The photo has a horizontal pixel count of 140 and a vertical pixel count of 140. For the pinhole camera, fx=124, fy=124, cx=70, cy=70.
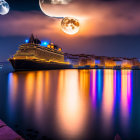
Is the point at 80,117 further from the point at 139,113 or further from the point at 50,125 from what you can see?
the point at 139,113

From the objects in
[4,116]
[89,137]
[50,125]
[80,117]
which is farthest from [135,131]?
[4,116]

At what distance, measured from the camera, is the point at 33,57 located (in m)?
43.6

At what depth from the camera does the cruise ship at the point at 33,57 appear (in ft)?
127

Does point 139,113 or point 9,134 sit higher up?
point 9,134

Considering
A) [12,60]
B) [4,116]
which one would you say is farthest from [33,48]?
Result: [4,116]

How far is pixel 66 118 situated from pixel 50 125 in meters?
0.83

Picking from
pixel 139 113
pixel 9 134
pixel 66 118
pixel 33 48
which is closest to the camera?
pixel 9 134

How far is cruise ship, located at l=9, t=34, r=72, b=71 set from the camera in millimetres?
38562

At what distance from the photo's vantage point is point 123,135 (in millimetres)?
3539

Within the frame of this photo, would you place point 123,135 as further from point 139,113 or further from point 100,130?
point 139,113

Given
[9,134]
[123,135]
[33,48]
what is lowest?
[123,135]

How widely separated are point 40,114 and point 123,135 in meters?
3.01

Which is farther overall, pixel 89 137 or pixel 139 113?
pixel 139 113

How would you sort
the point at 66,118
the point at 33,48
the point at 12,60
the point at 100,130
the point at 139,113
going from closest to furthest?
the point at 100,130 < the point at 66,118 < the point at 139,113 < the point at 12,60 < the point at 33,48
